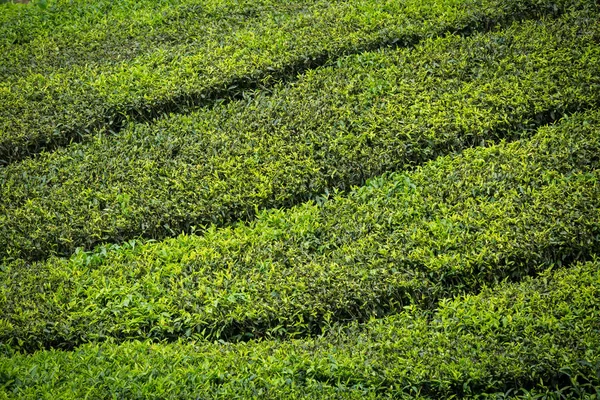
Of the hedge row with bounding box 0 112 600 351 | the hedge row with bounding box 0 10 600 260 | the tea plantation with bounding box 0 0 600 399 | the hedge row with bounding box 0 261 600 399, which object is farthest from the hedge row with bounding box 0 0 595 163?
the hedge row with bounding box 0 261 600 399

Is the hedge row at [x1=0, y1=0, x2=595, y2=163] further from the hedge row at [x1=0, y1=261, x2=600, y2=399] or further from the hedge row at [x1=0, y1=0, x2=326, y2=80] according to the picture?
the hedge row at [x1=0, y1=261, x2=600, y2=399]

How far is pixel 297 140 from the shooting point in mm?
6668

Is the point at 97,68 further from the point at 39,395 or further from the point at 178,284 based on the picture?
the point at 39,395

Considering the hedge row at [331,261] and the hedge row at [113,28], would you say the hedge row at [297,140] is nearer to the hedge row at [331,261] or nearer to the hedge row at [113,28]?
the hedge row at [331,261]

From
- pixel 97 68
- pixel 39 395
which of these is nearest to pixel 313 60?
pixel 97 68

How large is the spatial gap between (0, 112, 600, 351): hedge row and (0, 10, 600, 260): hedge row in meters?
0.22

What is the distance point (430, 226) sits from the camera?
577 centimetres

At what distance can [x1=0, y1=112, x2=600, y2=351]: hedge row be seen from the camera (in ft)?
17.8

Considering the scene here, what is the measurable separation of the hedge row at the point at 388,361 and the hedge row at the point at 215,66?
247 centimetres

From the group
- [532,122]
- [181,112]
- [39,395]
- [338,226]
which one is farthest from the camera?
[181,112]

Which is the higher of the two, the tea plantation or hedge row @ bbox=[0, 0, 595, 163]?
hedge row @ bbox=[0, 0, 595, 163]

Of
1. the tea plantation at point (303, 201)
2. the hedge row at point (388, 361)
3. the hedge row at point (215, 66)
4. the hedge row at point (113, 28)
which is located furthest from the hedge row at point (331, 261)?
the hedge row at point (113, 28)

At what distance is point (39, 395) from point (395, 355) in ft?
6.75

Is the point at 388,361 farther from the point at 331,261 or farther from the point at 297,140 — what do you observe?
the point at 297,140
